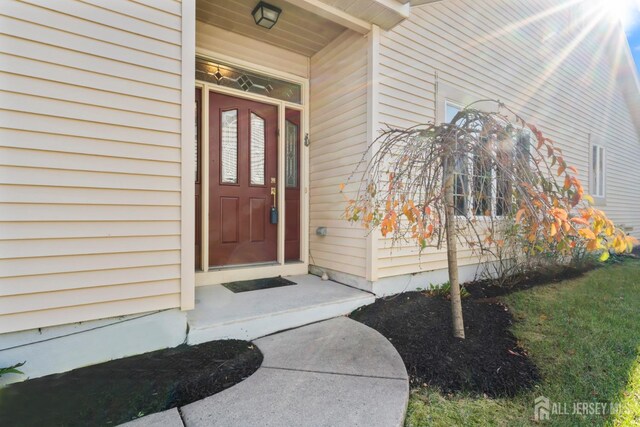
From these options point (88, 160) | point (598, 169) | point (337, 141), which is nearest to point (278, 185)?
point (337, 141)

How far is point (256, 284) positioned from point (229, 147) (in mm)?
1608

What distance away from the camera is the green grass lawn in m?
1.62

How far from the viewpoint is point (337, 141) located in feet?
11.9

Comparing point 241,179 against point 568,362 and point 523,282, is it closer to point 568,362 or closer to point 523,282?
point 568,362

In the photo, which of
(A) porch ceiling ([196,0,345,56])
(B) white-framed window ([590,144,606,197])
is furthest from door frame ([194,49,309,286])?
(B) white-framed window ([590,144,606,197])

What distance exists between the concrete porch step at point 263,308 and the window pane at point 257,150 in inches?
53.0

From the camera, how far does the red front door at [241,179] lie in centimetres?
346

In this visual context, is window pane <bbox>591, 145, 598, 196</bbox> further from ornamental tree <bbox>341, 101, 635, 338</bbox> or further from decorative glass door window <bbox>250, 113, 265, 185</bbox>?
decorative glass door window <bbox>250, 113, 265, 185</bbox>

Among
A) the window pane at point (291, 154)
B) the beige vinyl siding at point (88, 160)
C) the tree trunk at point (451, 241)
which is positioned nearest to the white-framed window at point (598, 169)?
the tree trunk at point (451, 241)

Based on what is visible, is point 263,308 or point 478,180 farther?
point 263,308

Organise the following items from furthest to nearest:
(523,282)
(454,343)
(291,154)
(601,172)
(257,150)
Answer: (601,172) → (523,282) → (291,154) → (257,150) → (454,343)

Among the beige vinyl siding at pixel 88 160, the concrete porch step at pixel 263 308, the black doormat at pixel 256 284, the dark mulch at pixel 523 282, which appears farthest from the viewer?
the dark mulch at pixel 523 282

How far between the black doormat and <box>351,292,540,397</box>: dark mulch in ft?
3.15

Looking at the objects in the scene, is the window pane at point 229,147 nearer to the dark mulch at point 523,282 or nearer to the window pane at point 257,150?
the window pane at point 257,150
